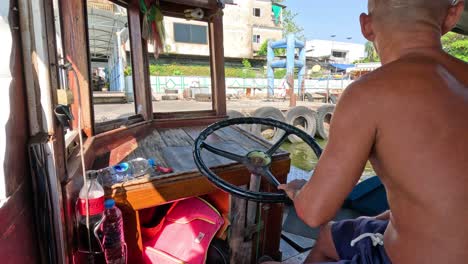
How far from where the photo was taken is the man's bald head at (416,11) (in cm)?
89

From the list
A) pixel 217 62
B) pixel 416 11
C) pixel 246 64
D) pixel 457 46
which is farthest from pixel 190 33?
pixel 246 64

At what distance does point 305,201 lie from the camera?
959 mm

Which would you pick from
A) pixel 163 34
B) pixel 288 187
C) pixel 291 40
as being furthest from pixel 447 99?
pixel 291 40

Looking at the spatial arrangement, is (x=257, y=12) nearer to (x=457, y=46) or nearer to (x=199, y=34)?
(x=457, y=46)

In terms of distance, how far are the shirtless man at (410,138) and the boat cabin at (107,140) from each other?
0.38m

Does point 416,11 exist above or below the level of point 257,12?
below

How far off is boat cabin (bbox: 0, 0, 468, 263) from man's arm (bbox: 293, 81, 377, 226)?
27 cm

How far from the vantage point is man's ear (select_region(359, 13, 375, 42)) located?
100 centimetres

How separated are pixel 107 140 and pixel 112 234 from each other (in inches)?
33.1

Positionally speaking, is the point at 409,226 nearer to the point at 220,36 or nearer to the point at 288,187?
the point at 288,187

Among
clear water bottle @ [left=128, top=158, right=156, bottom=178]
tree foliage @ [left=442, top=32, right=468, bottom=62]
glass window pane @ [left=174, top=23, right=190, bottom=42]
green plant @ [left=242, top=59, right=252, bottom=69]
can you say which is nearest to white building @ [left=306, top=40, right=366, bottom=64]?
green plant @ [left=242, top=59, right=252, bottom=69]

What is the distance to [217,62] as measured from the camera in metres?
3.20

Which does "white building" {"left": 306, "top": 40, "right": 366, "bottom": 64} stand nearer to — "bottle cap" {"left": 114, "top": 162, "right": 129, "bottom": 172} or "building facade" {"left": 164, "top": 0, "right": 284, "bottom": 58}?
"building facade" {"left": 164, "top": 0, "right": 284, "bottom": 58}

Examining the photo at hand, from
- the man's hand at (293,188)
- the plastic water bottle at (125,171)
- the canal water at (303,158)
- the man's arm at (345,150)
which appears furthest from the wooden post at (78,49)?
the canal water at (303,158)
